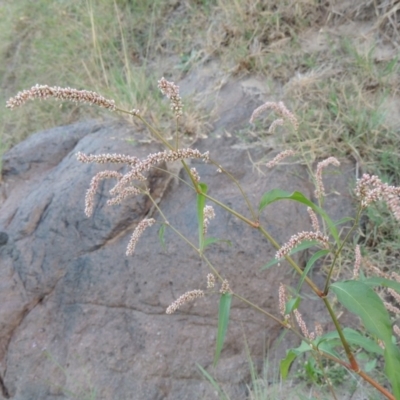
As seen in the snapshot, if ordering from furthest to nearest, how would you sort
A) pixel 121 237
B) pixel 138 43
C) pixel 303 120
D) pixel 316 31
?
pixel 138 43, pixel 316 31, pixel 303 120, pixel 121 237

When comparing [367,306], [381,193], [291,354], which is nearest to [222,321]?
[291,354]

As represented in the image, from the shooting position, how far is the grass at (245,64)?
9.11 ft

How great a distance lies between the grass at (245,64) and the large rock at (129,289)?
265mm

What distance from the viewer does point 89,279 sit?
2559mm

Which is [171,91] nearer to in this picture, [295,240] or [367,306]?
[295,240]

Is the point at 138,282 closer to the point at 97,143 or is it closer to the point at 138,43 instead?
the point at 97,143

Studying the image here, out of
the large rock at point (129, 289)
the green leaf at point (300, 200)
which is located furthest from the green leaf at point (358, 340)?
the large rock at point (129, 289)

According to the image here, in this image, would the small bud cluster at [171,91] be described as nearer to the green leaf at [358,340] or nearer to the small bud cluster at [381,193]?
the small bud cluster at [381,193]

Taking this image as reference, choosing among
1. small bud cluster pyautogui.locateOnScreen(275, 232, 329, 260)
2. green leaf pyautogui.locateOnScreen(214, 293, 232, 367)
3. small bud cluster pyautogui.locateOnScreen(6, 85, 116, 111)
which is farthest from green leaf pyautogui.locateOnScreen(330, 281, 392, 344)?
small bud cluster pyautogui.locateOnScreen(6, 85, 116, 111)

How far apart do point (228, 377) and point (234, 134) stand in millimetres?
1360

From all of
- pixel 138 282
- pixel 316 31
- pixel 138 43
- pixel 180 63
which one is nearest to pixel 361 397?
pixel 138 282

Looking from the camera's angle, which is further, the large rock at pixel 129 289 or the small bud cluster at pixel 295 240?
the large rock at pixel 129 289

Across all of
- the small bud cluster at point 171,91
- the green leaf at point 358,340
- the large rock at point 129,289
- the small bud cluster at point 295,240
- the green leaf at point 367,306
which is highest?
the small bud cluster at point 171,91

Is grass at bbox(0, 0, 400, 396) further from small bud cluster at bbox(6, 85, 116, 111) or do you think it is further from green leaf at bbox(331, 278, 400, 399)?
small bud cluster at bbox(6, 85, 116, 111)
